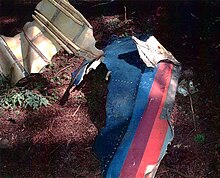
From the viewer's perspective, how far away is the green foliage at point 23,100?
3447 mm

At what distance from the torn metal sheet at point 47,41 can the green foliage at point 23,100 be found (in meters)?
0.14

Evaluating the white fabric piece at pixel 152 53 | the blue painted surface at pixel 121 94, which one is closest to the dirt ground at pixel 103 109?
the blue painted surface at pixel 121 94

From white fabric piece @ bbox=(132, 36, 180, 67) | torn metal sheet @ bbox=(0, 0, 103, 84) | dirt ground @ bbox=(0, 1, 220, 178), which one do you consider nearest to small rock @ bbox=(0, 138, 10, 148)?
dirt ground @ bbox=(0, 1, 220, 178)

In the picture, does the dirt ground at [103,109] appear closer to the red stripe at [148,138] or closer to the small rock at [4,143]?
the small rock at [4,143]

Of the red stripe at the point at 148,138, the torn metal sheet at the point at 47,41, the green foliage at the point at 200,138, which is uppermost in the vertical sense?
the torn metal sheet at the point at 47,41

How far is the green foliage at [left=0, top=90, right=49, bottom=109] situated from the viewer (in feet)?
11.3

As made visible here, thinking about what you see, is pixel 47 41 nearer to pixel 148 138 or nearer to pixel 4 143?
pixel 4 143

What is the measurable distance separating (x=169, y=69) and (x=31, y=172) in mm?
1575

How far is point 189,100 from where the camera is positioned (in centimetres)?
348

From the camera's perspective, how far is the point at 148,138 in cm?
302

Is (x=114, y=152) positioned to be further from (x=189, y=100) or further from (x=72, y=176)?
(x=189, y=100)

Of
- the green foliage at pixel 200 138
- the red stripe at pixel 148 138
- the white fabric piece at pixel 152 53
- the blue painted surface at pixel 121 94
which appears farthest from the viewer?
the white fabric piece at pixel 152 53

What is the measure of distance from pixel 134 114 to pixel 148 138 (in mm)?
259

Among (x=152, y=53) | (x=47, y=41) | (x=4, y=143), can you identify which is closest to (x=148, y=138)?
(x=152, y=53)
